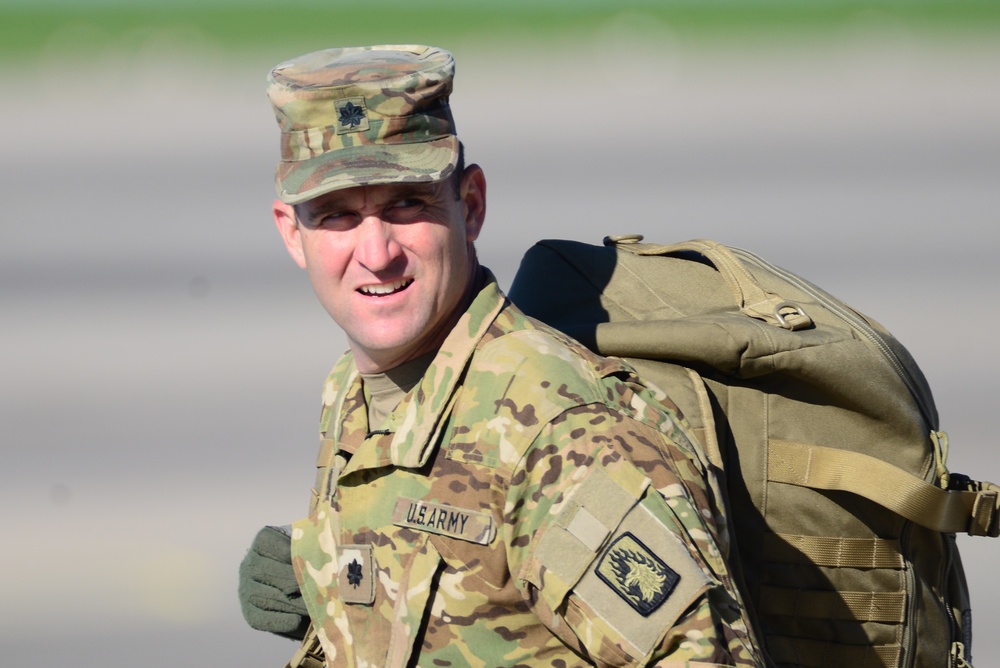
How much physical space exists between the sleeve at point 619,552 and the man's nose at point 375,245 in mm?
401

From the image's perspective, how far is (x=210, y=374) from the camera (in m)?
6.84

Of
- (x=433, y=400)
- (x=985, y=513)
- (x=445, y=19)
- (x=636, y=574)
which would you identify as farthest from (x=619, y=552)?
(x=445, y=19)

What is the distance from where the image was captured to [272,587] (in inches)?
110

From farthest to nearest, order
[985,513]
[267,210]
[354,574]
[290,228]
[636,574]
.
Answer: [267,210] < [985,513] < [290,228] < [354,574] < [636,574]

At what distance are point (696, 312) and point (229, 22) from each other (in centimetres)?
1156

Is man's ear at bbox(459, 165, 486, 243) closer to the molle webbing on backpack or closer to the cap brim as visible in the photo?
the cap brim

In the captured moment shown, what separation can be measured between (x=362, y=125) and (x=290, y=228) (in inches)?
11.4

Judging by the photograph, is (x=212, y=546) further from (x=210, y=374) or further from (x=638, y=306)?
(x=638, y=306)

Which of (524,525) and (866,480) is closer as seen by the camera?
(524,525)

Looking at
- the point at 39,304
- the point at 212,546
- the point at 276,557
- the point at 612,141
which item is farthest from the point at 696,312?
the point at 612,141

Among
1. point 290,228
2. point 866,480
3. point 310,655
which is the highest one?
point 290,228

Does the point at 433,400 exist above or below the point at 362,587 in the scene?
above

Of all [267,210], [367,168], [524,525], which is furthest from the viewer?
[267,210]

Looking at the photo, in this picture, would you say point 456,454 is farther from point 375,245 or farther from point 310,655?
point 310,655
